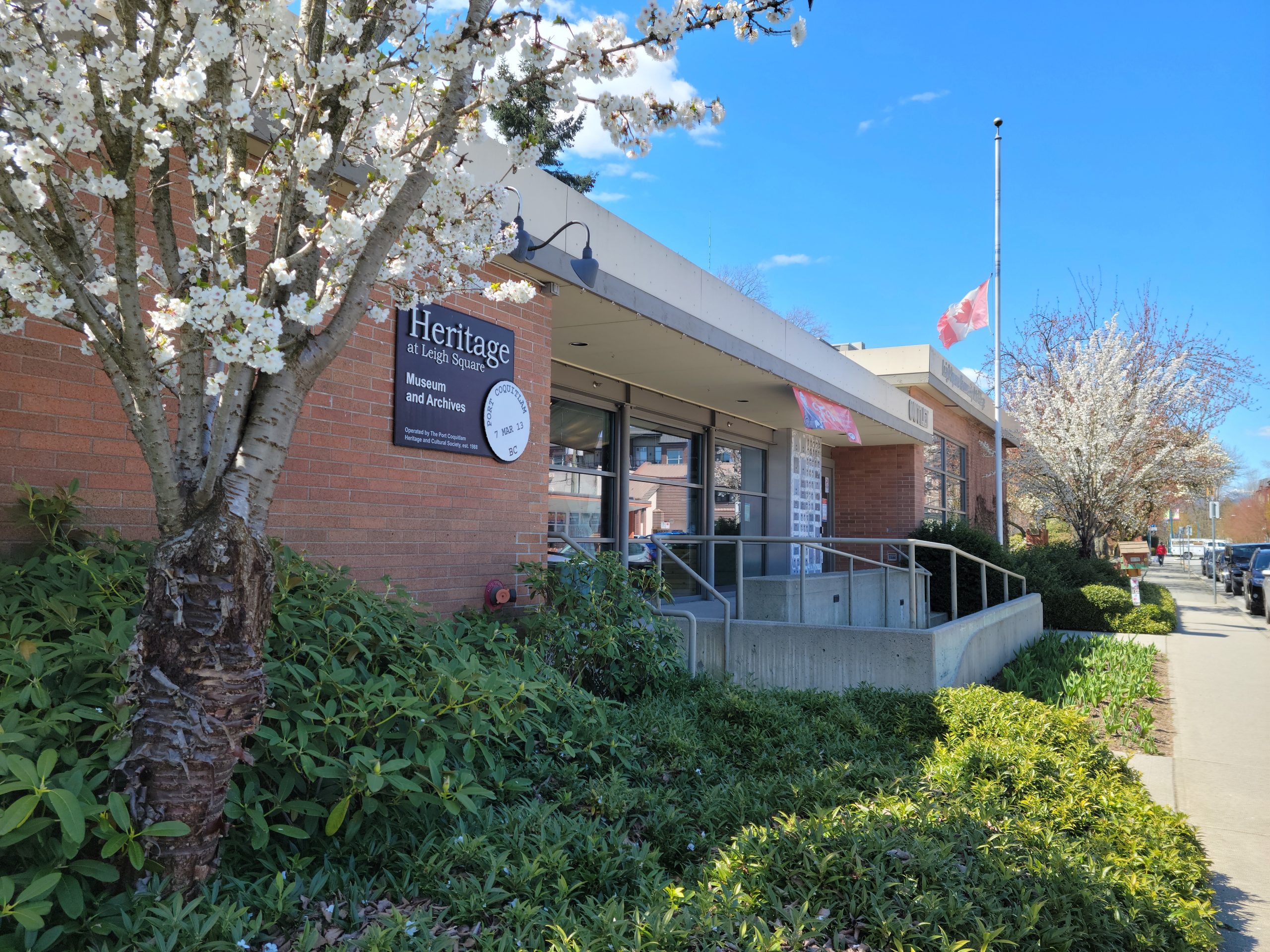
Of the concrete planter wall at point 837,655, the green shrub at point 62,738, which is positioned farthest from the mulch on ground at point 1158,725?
the green shrub at point 62,738

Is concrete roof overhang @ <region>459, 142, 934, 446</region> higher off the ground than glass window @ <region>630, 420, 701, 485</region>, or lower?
higher

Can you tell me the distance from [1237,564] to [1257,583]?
998 centimetres

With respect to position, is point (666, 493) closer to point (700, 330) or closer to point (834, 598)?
point (834, 598)

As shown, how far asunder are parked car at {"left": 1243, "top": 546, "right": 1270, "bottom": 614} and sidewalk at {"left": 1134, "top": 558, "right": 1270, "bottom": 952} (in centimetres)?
535

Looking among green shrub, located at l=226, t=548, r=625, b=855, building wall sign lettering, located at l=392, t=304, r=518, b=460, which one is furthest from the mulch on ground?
building wall sign lettering, located at l=392, t=304, r=518, b=460

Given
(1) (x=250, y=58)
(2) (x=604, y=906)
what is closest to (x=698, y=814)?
(2) (x=604, y=906)

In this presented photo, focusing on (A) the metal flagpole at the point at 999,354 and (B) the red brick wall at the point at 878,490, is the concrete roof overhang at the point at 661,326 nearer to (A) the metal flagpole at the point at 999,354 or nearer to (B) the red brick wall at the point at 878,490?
(B) the red brick wall at the point at 878,490

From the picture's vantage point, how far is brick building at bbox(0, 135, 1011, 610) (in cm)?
399

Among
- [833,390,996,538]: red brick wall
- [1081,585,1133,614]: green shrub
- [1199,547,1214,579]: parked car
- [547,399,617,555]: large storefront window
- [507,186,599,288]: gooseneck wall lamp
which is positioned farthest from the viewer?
[1199,547,1214,579]: parked car

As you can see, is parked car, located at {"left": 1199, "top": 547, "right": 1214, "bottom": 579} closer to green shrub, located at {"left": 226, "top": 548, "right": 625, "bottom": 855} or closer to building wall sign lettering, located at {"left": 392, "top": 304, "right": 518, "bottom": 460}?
building wall sign lettering, located at {"left": 392, "top": 304, "right": 518, "bottom": 460}

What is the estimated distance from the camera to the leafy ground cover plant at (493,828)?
99.2 inches

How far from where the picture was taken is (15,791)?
255 cm

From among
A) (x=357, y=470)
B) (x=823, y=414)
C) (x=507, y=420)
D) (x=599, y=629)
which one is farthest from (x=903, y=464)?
(x=357, y=470)

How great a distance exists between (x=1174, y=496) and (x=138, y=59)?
98.9 feet
